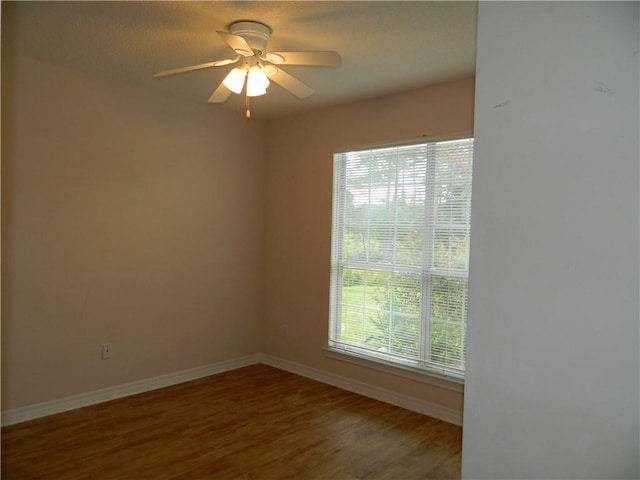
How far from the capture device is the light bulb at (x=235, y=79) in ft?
8.16

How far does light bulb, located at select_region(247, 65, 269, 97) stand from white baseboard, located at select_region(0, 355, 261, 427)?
2672 mm

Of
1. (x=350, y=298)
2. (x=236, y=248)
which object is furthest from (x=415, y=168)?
(x=236, y=248)

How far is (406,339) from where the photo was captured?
359 cm

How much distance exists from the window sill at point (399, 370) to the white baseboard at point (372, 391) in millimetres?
170

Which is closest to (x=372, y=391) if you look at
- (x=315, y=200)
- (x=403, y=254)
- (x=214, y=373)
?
(x=403, y=254)

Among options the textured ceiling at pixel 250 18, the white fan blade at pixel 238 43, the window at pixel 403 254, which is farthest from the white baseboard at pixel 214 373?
the white fan blade at pixel 238 43

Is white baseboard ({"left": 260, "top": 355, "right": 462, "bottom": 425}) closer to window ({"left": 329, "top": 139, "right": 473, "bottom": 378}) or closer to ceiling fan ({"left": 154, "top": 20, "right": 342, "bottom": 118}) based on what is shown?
window ({"left": 329, "top": 139, "right": 473, "bottom": 378})

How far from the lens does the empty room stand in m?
0.62

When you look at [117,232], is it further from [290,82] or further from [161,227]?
[290,82]

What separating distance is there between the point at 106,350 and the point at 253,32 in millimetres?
2775

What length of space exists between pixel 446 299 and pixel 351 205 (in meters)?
1.23

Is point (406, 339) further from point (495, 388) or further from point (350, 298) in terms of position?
point (495, 388)

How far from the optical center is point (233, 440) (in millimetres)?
2930

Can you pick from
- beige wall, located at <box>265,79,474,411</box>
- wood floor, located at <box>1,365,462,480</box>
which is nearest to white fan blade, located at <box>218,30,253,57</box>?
beige wall, located at <box>265,79,474,411</box>
